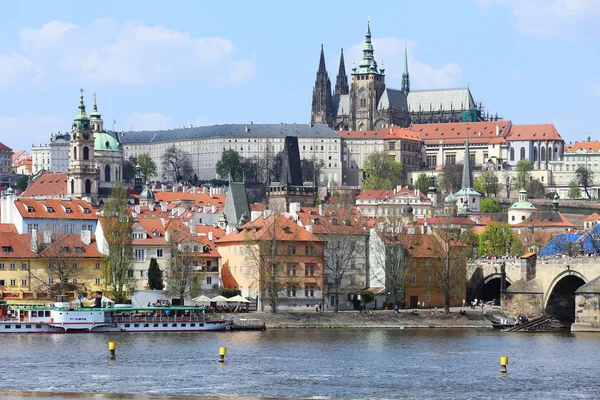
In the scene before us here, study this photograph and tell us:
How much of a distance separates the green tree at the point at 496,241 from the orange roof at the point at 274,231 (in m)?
33.5

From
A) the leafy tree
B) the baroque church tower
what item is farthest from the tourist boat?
the baroque church tower

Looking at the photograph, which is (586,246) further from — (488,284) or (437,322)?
(437,322)

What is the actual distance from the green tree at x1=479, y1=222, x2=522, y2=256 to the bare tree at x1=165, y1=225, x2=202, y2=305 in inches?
1472

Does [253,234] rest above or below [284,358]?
above

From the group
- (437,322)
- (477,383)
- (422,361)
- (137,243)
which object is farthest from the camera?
(137,243)

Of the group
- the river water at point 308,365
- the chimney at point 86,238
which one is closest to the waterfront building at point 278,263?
the river water at point 308,365

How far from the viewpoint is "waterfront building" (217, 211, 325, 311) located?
293 ft

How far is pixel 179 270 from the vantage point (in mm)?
90062

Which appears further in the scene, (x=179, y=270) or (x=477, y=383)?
(x=179, y=270)

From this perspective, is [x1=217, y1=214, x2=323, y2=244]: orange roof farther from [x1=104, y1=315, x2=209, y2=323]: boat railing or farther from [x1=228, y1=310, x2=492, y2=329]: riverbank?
[x1=104, y1=315, x2=209, y2=323]: boat railing

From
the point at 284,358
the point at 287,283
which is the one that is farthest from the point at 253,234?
the point at 284,358

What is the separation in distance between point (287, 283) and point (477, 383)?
30935 mm

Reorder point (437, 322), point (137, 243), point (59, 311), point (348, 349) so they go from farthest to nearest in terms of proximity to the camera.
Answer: point (137, 243)
point (437, 322)
point (59, 311)
point (348, 349)

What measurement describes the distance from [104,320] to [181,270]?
909 cm
